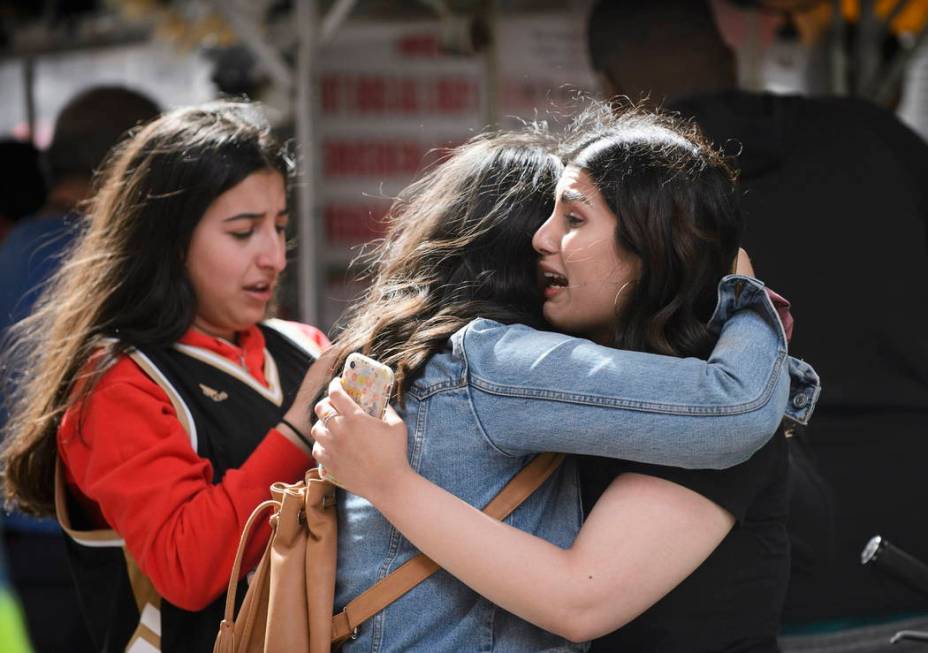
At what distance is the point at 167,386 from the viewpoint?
2107mm

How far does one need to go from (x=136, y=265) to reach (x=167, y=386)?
29cm

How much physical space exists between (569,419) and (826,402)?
1167 mm

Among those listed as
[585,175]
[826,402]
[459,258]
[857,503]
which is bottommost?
[857,503]

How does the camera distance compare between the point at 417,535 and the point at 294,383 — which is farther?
the point at 294,383

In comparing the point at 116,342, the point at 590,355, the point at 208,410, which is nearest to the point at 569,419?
the point at 590,355

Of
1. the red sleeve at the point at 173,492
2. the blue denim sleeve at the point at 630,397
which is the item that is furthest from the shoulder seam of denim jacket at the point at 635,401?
the red sleeve at the point at 173,492

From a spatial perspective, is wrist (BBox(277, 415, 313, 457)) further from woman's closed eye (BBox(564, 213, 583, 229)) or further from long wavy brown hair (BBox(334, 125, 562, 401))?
woman's closed eye (BBox(564, 213, 583, 229))

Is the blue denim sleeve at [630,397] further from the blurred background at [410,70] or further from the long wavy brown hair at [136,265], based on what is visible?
the blurred background at [410,70]

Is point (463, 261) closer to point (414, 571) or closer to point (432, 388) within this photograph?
point (432, 388)

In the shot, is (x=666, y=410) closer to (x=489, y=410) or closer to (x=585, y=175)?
(x=489, y=410)

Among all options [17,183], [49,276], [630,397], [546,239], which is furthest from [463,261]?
[17,183]

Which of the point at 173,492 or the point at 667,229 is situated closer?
the point at 667,229

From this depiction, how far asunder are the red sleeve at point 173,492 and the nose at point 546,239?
0.57 metres

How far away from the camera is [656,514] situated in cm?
159
